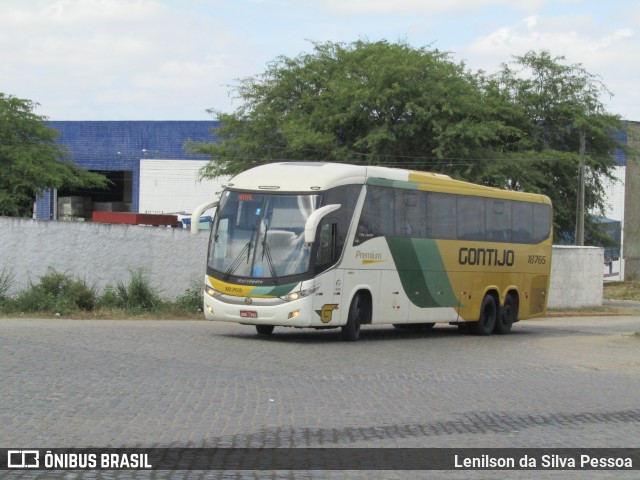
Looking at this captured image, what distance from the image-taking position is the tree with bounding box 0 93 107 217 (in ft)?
177

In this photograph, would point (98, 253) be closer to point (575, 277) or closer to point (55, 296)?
point (55, 296)

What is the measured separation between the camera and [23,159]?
53469mm

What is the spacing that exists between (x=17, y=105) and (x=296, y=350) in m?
41.2

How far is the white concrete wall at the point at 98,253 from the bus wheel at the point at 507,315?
27.4ft

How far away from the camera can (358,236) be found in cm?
2041

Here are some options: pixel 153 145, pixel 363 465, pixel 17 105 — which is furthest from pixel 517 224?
pixel 153 145

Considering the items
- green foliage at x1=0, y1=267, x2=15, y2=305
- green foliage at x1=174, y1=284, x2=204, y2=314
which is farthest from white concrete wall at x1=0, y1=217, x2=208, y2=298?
green foliage at x1=174, y1=284, x2=204, y2=314

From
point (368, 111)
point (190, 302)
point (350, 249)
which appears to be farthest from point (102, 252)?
point (368, 111)

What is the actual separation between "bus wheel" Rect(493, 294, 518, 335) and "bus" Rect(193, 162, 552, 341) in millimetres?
660

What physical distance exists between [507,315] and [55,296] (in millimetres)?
12042

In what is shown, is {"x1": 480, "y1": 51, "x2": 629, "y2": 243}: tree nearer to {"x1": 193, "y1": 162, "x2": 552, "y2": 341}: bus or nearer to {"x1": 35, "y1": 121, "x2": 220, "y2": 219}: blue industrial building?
{"x1": 193, "y1": 162, "x2": 552, "y2": 341}: bus

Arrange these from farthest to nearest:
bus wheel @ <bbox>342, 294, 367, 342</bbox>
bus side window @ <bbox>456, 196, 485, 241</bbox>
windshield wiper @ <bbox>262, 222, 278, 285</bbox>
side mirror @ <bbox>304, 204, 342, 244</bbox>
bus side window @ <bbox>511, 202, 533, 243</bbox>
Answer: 1. bus side window @ <bbox>511, 202, 533, 243</bbox>
2. bus side window @ <bbox>456, 196, 485, 241</bbox>
3. bus wheel @ <bbox>342, 294, 367, 342</bbox>
4. windshield wiper @ <bbox>262, 222, 278, 285</bbox>
5. side mirror @ <bbox>304, 204, 342, 244</bbox>

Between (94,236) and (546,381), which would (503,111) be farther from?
(546,381)

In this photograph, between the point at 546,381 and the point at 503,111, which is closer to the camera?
the point at 546,381
